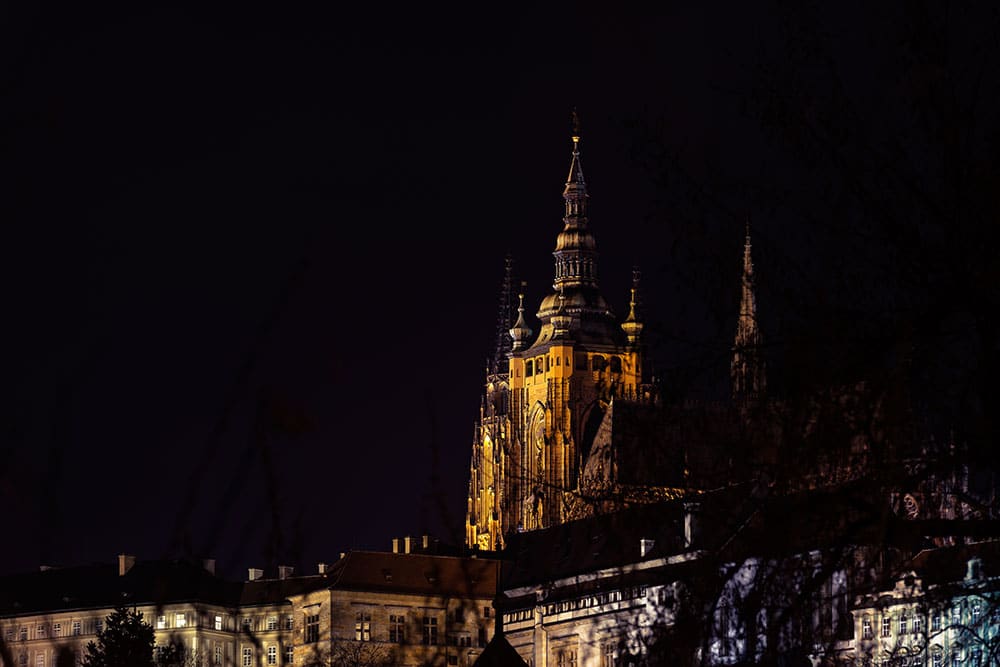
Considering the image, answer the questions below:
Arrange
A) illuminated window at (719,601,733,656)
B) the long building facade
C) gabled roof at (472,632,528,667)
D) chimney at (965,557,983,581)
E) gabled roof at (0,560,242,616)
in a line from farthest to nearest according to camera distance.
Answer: gabled roof at (0,560,242,616) < the long building facade < gabled roof at (472,632,528,667) < chimney at (965,557,983,581) < illuminated window at (719,601,733,656)

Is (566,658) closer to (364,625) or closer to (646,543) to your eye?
(364,625)

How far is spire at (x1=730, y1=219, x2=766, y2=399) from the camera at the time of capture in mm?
26688

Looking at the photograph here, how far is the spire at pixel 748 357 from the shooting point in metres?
26.7

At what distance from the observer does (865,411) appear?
25.9 metres

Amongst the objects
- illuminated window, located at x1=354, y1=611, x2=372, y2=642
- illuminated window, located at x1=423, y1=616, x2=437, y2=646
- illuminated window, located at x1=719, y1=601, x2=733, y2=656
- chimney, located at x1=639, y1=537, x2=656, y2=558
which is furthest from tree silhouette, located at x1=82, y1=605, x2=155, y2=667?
illuminated window, located at x1=719, y1=601, x2=733, y2=656

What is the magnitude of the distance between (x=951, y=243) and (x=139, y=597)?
547ft

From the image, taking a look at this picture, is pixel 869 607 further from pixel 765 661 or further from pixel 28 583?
pixel 28 583

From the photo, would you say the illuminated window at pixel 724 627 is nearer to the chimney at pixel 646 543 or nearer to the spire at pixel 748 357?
the chimney at pixel 646 543

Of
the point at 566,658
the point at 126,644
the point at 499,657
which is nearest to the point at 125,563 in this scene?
the point at 566,658

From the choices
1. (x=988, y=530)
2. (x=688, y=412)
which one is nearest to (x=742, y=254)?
(x=688, y=412)

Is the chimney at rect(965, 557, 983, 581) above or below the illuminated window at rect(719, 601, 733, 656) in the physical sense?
above

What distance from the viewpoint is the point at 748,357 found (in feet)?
88.6

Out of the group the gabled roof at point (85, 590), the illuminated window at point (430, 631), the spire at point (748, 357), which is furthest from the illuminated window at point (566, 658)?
the spire at point (748, 357)

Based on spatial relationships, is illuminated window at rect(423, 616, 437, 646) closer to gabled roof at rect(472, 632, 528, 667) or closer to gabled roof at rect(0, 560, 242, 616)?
gabled roof at rect(0, 560, 242, 616)
